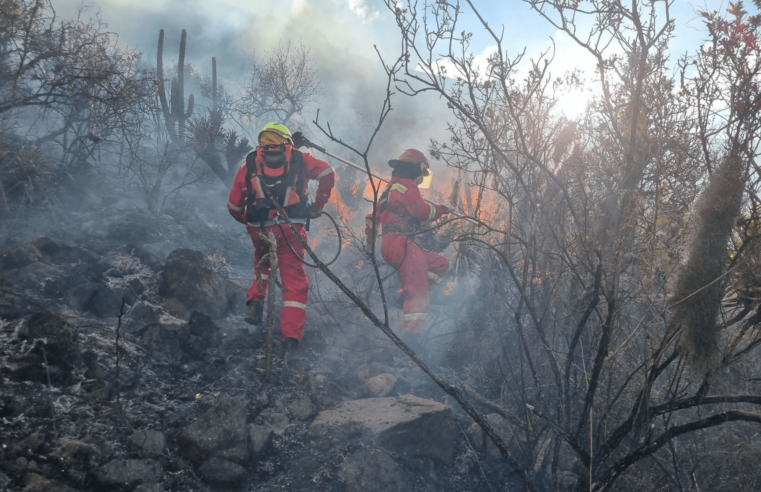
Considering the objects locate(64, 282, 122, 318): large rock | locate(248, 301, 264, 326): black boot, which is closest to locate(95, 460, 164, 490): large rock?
locate(64, 282, 122, 318): large rock

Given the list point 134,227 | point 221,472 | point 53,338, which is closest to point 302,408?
point 221,472

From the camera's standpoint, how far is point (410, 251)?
527 centimetres

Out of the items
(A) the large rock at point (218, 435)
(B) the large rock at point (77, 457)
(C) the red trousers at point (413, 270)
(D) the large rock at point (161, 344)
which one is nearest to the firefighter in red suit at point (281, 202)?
(D) the large rock at point (161, 344)

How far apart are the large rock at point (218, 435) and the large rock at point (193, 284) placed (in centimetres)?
205

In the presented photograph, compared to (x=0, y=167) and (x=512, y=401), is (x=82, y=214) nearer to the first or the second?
(x=0, y=167)

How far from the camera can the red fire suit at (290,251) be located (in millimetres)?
4133

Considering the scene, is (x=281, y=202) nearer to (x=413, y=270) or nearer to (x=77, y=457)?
(x=413, y=270)

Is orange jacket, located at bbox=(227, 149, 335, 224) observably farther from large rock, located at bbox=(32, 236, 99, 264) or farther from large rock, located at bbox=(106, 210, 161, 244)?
large rock, located at bbox=(106, 210, 161, 244)

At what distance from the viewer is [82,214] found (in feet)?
21.5

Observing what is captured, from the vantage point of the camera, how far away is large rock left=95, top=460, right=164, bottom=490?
87.1 inches

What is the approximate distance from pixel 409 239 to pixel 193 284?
235 cm

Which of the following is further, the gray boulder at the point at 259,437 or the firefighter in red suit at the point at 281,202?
the firefighter in red suit at the point at 281,202

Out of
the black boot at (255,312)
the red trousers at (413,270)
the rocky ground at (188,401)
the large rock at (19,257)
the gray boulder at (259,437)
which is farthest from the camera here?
the red trousers at (413,270)

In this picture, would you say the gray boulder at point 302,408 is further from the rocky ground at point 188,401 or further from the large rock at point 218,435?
the large rock at point 218,435
